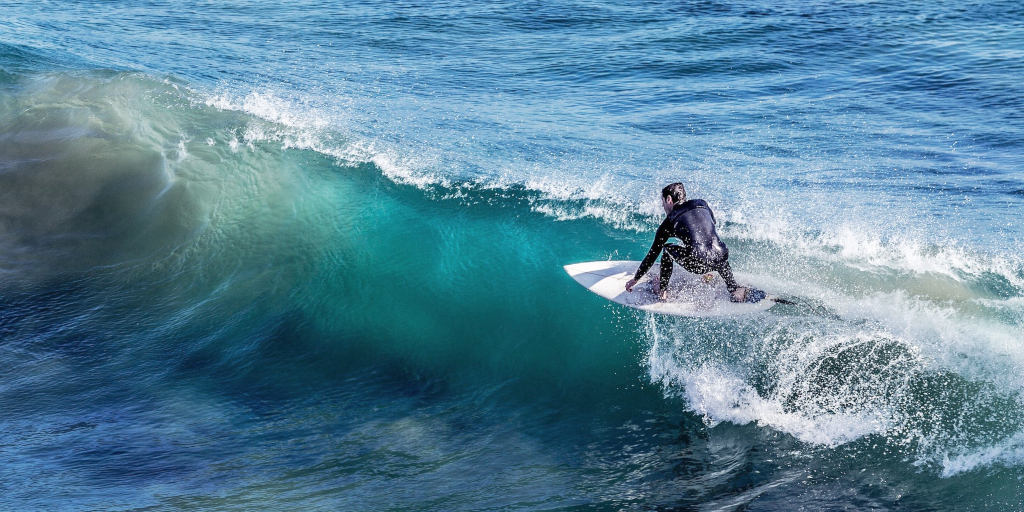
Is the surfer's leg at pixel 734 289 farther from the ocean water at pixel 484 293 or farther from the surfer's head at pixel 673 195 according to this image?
the surfer's head at pixel 673 195

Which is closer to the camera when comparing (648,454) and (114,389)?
(648,454)

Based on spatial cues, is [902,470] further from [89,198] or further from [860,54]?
[860,54]

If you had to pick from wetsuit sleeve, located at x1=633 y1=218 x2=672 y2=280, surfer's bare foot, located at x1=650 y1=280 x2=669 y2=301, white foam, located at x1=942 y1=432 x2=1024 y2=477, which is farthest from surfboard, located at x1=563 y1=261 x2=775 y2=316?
white foam, located at x1=942 y1=432 x2=1024 y2=477

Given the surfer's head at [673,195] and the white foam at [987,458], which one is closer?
the white foam at [987,458]

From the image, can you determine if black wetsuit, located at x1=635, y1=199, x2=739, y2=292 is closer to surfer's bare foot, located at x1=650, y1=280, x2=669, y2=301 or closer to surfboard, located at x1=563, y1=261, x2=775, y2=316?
surfboard, located at x1=563, y1=261, x2=775, y2=316

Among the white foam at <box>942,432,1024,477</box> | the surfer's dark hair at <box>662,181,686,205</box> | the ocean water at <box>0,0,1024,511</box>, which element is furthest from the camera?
the surfer's dark hair at <box>662,181,686,205</box>

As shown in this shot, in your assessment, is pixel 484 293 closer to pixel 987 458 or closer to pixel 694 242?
pixel 694 242

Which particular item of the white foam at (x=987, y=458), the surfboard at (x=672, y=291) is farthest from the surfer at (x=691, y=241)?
the white foam at (x=987, y=458)

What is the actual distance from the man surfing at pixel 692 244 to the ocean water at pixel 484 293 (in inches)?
25.4

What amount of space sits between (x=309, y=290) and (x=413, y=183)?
9.67 ft

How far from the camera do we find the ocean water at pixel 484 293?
7027 millimetres

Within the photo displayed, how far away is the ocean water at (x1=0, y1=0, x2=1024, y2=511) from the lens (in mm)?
7027

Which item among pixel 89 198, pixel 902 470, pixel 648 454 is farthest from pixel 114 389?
pixel 902 470

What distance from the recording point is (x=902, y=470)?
6805 millimetres
